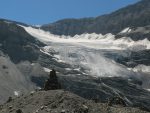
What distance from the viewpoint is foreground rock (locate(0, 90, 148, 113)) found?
33.8 m

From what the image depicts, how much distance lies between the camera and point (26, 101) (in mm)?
38031

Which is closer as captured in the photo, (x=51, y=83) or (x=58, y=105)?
(x=58, y=105)

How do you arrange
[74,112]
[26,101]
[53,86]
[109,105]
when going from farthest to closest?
[53,86] → [26,101] → [109,105] → [74,112]

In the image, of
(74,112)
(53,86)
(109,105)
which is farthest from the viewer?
(53,86)

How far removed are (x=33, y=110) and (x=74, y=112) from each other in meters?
3.66

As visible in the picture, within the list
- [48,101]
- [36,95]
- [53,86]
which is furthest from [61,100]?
[53,86]

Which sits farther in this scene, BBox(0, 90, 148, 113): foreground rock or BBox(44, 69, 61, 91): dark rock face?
BBox(44, 69, 61, 91): dark rock face

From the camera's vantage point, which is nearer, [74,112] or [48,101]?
[74,112]

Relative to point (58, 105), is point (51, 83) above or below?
above

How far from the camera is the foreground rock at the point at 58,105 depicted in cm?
3375

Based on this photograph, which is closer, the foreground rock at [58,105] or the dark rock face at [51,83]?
the foreground rock at [58,105]

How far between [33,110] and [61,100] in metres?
1.96

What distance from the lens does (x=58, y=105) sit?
Result: 3472 cm

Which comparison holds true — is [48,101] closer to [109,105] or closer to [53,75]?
[109,105]
